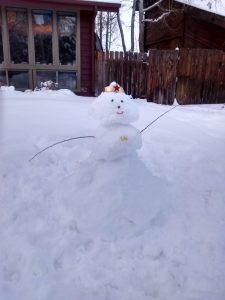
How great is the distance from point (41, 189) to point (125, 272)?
4.64ft

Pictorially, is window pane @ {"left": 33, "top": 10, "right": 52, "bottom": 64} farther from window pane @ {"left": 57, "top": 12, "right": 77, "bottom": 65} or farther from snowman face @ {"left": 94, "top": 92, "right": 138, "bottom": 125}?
snowman face @ {"left": 94, "top": 92, "right": 138, "bottom": 125}

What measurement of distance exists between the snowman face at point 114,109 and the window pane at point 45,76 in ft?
25.3

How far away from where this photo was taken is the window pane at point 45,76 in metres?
10.4

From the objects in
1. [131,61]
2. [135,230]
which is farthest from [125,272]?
[131,61]

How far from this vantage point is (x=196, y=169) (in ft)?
13.1

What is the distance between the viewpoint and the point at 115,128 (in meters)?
3.18

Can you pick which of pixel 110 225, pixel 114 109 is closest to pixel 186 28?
pixel 114 109

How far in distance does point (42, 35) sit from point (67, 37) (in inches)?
32.0

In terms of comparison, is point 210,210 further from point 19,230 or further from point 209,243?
point 19,230

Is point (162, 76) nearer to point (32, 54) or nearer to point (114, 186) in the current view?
point (32, 54)

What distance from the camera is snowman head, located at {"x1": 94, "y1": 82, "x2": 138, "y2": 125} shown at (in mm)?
3143

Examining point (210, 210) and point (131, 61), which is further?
point (131, 61)

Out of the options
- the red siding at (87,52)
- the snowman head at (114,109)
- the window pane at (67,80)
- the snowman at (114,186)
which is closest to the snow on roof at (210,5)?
the red siding at (87,52)

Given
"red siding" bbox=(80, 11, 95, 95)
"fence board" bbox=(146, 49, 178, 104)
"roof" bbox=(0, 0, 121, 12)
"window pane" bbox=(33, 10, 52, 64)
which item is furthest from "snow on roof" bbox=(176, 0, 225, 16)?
"window pane" bbox=(33, 10, 52, 64)
